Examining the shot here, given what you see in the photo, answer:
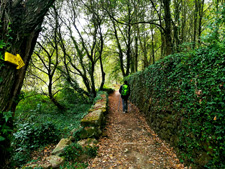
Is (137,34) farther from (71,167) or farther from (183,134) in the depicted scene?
(71,167)

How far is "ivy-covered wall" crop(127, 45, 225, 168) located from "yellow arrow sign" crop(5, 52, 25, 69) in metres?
3.46

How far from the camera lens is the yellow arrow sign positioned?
166 centimetres

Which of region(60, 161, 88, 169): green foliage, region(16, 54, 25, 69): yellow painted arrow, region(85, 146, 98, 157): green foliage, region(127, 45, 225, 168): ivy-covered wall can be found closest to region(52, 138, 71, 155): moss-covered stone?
region(60, 161, 88, 169): green foliage

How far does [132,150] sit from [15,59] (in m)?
Result: 4.05

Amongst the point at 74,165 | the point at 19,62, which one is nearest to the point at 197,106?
the point at 74,165

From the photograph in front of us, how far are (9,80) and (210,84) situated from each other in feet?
11.7

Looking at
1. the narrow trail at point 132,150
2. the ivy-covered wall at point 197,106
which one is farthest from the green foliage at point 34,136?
the ivy-covered wall at point 197,106

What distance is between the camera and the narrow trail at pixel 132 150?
3268mm

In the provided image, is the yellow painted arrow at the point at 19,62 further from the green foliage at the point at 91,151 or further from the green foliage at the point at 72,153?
the green foliage at the point at 91,151

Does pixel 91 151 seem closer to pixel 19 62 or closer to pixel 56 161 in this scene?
pixel 56 161

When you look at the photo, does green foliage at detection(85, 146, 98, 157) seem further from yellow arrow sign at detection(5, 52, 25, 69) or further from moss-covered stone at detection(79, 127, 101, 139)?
yellow arrow sign at detection(5, 52, 25, 69)

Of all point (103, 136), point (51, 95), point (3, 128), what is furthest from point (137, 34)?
point (3, 128)

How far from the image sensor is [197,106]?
269 cm

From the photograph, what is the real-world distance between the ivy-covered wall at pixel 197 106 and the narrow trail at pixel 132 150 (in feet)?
1.44
